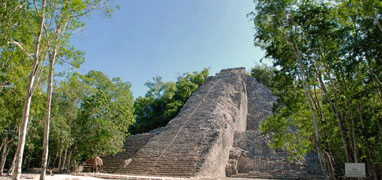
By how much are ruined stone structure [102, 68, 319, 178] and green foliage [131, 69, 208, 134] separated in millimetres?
4668

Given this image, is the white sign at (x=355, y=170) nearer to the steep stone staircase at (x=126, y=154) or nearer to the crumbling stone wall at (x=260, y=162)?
the crumbling stone wall at (x=260, y=162)

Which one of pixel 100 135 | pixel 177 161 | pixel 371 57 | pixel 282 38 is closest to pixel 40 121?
pixel 100 135

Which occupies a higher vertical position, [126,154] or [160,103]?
[160,103]

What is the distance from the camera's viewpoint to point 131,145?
1822 centimetres

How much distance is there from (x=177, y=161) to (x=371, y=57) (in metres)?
9.69

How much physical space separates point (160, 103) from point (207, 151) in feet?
51.0

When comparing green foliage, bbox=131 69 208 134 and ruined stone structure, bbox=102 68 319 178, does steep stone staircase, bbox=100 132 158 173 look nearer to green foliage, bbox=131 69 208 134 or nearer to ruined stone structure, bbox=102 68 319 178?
ruined stone structure, bbox=102 68 319 178

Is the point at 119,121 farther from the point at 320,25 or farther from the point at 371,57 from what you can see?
the point at 371,57

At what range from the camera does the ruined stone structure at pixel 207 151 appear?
1370 centimetres

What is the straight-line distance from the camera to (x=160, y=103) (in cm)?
2891

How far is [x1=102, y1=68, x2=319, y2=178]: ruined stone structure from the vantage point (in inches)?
539

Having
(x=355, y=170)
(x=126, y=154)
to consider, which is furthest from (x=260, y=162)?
(x=355, y=170)

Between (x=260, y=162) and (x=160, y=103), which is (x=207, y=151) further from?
(x=160, y=103)

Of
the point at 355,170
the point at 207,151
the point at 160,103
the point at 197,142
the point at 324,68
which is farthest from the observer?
the point at 160,103
